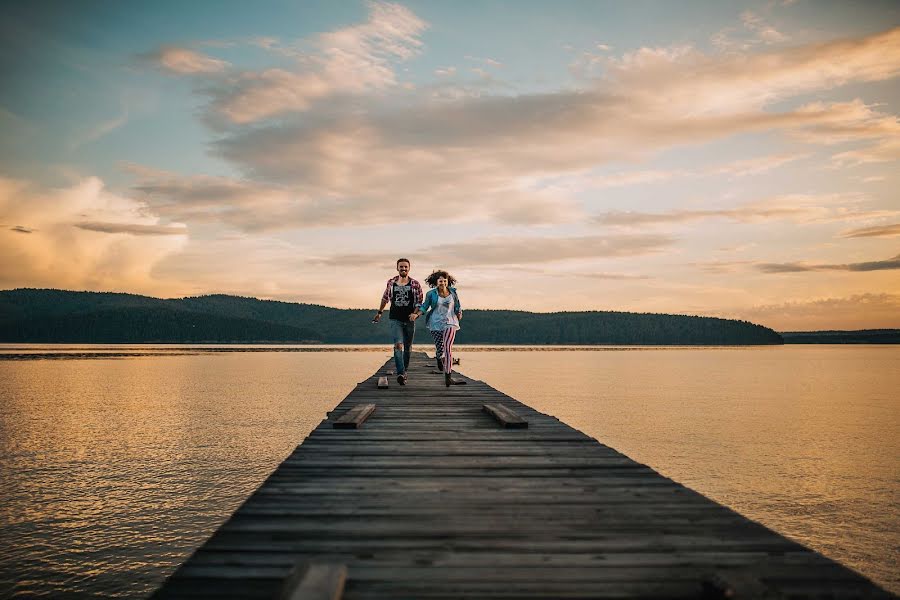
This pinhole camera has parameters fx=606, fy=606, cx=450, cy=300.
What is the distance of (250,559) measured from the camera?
12.1 feet

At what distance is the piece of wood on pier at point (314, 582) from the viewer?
9.81ft

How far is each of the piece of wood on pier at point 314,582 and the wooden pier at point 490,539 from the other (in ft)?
0.03

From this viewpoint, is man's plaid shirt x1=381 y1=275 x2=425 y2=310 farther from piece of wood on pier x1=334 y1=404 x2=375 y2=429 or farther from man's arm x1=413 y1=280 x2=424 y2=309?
piece of wood on pier x1=334 y1=404 x2=375 y2=429

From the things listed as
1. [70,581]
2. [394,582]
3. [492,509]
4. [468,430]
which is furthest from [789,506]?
[70,581]

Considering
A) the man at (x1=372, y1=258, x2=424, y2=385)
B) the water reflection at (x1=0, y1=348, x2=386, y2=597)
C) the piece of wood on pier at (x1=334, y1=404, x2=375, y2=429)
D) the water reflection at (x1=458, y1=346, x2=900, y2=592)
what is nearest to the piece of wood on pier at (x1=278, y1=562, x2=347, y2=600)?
the water reflection at (x1=0, y1=348, x2=386, y2=597)

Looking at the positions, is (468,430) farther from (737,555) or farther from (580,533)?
(737,555)

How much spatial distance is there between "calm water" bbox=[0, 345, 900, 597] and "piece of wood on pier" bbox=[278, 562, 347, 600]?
530 centimetres

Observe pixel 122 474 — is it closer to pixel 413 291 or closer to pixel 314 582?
pixel 413 291

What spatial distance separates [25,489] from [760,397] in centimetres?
3427

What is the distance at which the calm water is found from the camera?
8.64m

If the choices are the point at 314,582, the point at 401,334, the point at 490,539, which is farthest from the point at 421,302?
the point at 314,582

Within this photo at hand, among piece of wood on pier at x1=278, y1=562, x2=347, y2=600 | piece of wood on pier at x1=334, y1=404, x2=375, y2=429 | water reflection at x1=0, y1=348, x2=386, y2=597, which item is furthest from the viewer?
piece of wood on pier at x1=334, y1=404, x2=375, y2=429

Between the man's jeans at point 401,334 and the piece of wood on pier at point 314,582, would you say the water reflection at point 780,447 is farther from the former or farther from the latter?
the piece of wood on pier at point 314,582

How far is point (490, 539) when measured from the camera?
413 centimetres
